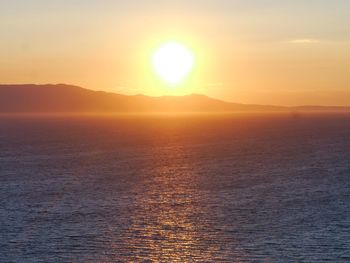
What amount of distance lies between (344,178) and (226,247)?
35.4 meters

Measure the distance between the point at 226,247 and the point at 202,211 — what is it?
39.9 feet

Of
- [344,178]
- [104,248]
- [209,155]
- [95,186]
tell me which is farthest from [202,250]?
[209,155]

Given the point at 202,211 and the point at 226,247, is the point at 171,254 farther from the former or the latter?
the point at 202,211

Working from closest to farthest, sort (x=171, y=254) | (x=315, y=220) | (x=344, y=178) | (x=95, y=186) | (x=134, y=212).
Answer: (x=171, y=254) → (x=315, y=220) → (x=134, y=212) → (x=95, y=186) → (x=344, y=178)

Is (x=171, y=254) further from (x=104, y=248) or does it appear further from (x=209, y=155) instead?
(x=209, y=155)

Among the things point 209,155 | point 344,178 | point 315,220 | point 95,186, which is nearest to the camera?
point 315,220

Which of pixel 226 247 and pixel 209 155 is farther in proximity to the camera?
pixel 209 155

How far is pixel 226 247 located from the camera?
40.7m

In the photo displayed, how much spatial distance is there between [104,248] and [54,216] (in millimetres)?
10835

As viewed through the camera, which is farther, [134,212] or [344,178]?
[344,178]

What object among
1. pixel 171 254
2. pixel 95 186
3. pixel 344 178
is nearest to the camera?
pixel 171 254

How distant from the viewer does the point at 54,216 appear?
5034 cm

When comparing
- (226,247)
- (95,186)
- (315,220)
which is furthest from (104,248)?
(95,186)

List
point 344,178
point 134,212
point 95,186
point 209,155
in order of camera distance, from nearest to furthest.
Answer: point 134,212 → point 95,186 → point 344,178 → point 209,155
